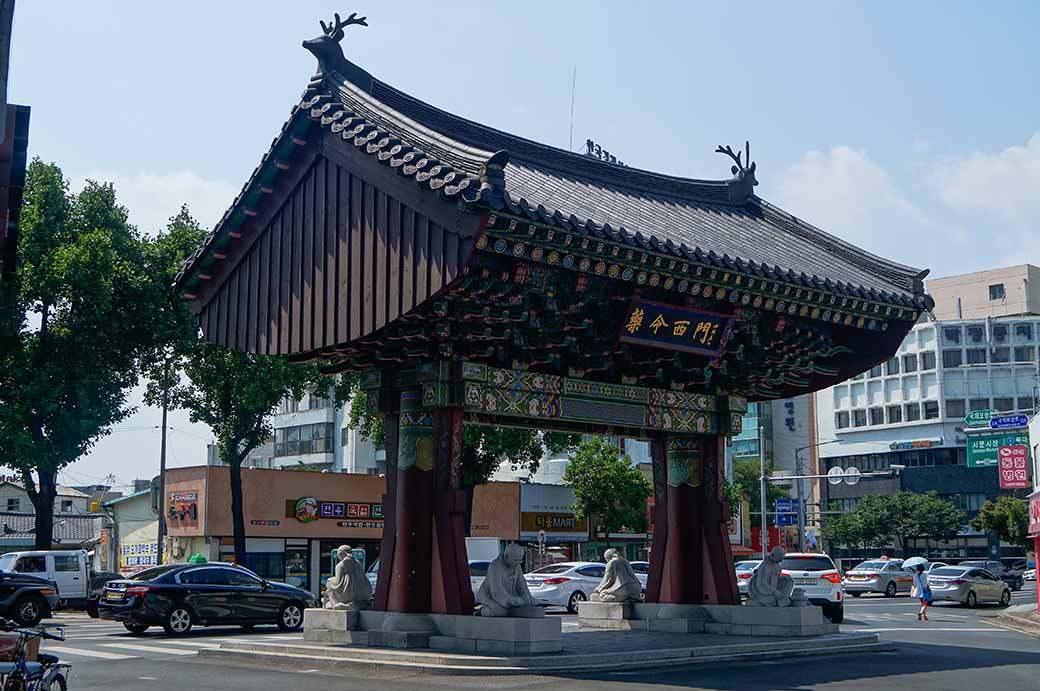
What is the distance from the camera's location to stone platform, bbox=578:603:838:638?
20828 mm

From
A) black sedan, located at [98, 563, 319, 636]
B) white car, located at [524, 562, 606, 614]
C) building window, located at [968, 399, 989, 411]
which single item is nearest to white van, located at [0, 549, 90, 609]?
black sedan, located at [98, 563, 319, 636]

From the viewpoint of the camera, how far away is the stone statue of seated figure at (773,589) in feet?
69.6

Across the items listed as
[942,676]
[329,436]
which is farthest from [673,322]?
[329,436]

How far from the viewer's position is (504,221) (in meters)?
15.5

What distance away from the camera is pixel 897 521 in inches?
3130

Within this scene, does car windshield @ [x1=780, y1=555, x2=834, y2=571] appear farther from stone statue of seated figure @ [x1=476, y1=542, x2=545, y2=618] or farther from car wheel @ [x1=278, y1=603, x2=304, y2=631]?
stone statue of seated figure @ [x1=476, y1=542, x2=545, y2=618]

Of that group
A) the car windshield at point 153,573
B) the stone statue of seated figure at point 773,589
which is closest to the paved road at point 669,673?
the car windshield at point 153,573

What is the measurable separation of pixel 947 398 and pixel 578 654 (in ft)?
259

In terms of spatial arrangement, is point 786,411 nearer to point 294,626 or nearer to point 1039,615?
point 1039,615

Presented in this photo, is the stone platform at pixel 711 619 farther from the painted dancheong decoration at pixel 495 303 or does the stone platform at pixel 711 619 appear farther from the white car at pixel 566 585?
the white car at pixel 566 585

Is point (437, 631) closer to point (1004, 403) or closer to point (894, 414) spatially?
point (1004, 403)

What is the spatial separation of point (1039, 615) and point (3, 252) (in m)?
30.2

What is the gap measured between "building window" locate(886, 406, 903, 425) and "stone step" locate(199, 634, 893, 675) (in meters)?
75.1

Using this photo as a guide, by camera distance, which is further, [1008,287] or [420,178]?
[1008,287]
